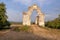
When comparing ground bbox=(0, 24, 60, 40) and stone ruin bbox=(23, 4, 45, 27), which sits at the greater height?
stone ruin bbox=(23, 4, 45, 27)

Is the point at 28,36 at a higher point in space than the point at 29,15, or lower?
lower

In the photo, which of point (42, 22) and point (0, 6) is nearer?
point (0, 6)

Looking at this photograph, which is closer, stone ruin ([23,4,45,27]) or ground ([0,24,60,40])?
ground ([0,24,60,40])

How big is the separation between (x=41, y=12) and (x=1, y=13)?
16.2m

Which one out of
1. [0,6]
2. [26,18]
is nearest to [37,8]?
[26,18]

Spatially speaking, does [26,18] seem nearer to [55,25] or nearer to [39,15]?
[39,15]

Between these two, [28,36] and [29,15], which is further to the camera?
[29,15]

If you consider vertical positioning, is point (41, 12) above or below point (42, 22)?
above

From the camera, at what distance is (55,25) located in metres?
34.2

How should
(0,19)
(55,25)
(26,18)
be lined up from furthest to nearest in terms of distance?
(26,18) → (55,25) → (0,19)

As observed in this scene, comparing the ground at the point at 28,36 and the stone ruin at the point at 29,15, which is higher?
the stone ruin at the point at 29,15

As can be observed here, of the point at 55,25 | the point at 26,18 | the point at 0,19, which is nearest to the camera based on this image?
the point at 0,19

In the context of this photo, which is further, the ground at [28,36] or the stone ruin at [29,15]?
the stone ruin at [29,15]

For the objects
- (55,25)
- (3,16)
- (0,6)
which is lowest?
(55,25)
